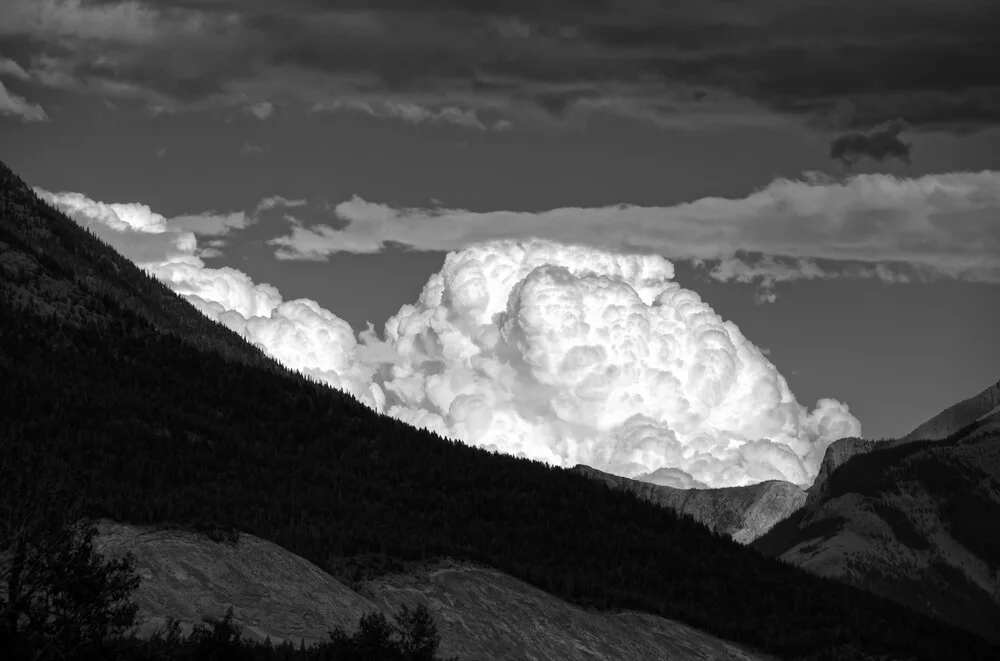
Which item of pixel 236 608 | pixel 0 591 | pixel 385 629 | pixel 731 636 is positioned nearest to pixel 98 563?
pixel 0 591

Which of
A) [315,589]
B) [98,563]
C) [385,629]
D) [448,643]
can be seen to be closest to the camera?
[98,563]

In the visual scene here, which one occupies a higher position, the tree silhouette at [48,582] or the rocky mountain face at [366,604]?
the rocky mountain face at [366,604]

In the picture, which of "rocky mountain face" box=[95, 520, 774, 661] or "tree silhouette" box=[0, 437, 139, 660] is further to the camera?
"rocky mountain face" box=[95, 520, 774, 661]

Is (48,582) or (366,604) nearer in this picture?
(48,582)

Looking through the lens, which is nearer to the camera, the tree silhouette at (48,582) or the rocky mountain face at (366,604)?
the tree silhouette at (48,582)

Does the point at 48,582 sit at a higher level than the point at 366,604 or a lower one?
lower

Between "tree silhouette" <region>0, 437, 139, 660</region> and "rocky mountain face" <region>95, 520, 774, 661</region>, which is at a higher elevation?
"rocky mountain face" <region>95, 520, 774, 661</region>

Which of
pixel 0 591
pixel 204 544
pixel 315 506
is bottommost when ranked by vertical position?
pixel 0 591

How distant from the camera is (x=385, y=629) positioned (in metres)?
117

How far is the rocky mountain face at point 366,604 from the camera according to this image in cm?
12862

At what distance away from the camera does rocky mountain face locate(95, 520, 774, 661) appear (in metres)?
129

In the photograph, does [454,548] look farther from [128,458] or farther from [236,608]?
[236,608]

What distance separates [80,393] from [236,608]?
7051 cm

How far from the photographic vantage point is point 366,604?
146m
